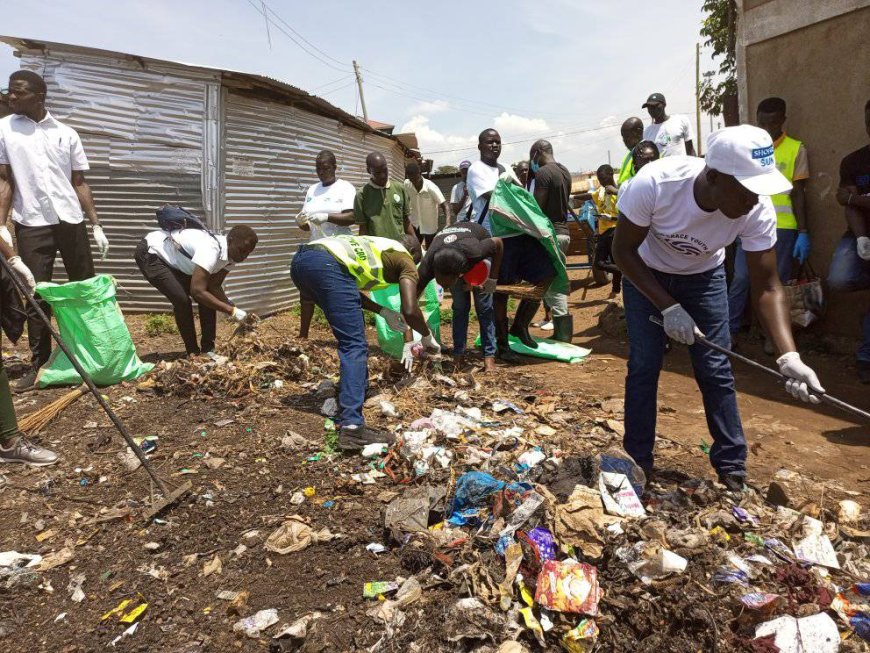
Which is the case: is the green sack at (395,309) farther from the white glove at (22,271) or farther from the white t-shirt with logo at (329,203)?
the white glove at (22,271)

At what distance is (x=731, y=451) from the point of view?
9.18 feet

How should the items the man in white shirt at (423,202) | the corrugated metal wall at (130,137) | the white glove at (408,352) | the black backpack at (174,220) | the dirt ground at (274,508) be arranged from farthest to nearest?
the man in white shirt at (423,202) < the corrugated metal wall at (130,137) < the black backpack at (174,220) < the white glove at (408,352) < the dirt ground at (274,508)

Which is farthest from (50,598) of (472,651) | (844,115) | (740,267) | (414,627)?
(844,115)

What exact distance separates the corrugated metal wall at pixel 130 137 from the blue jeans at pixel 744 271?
576 centimetres

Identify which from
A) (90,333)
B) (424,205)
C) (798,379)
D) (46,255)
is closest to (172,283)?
(90,333)

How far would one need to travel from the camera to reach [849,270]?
457 centimetres

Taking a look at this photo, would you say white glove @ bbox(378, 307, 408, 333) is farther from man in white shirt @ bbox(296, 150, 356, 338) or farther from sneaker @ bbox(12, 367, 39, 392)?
sneaker @ bbox(12, 367, 39, 392)

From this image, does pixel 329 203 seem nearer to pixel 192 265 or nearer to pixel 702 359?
pixel 192 265

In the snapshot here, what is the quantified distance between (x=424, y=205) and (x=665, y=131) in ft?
11.6

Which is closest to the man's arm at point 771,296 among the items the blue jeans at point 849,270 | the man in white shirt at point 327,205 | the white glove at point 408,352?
the blue jeans at point 849,270

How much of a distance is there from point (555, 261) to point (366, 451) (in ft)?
8.89

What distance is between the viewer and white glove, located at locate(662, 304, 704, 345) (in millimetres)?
2572

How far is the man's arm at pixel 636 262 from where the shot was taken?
2.60 m

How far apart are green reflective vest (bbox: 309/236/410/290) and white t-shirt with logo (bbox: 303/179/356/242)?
2.20 metres
